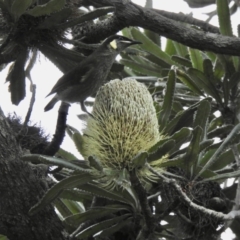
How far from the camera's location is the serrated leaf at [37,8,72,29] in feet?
4.80

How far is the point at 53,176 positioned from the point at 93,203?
20 centimetres

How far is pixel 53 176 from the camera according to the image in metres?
1.74

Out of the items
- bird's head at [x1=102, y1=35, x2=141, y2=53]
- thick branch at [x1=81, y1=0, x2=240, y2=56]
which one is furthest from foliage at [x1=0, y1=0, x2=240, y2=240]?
bird's head at [x1=102, y1=35, x2=141, y2=53]

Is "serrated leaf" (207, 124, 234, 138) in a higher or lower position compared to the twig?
lower

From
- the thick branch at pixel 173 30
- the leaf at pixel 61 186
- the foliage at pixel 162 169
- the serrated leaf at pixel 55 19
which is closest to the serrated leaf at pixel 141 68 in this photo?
the foliage at pixel 162 169

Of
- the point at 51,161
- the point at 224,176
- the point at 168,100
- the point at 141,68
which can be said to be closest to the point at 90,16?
the point at 168,100

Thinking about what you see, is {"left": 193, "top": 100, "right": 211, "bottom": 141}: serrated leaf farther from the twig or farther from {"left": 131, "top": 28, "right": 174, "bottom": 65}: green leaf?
{"left": 131, "top": 28, "right": 174, "bottom": 65}: green leaf

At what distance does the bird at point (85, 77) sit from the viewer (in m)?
1.76

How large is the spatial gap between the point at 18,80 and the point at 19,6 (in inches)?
15.8

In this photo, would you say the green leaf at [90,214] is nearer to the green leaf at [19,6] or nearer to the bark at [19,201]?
the bark at [19,201]

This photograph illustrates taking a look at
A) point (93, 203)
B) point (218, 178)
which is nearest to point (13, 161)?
point (93, 203)

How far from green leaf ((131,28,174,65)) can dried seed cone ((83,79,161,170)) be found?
79cm

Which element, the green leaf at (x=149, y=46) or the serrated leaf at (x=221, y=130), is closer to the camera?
the serrated leaf at (x=221, y=130)

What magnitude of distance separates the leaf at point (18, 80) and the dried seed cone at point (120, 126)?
472mm
